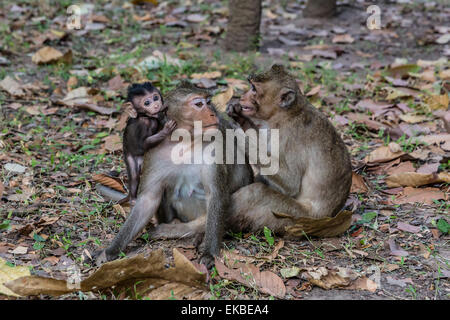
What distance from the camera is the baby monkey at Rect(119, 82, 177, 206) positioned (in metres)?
4.26

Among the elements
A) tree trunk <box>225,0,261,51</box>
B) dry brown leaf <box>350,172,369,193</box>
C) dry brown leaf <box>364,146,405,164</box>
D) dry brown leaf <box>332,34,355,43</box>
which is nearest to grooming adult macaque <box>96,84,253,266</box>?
dry brown leaf <box>350,172,369,193</box>

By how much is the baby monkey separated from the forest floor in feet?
1.24

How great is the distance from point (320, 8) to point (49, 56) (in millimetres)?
4567

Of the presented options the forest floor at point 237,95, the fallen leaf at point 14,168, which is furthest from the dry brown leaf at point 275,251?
the fallen leaf at point 14,168

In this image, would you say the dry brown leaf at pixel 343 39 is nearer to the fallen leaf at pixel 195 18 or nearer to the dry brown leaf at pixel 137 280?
the fallen leaf at pixel 195 18

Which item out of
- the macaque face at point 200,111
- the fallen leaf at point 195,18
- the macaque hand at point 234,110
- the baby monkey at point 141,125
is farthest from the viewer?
the fallen leaf at point 195,18

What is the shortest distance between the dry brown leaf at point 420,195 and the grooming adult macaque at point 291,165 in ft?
2.33

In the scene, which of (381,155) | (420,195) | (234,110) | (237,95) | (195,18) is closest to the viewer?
(234,110)

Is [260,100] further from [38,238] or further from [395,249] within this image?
[38,238]

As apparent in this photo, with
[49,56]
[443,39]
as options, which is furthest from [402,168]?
[49,56]

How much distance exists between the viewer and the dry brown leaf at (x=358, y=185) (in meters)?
5.11

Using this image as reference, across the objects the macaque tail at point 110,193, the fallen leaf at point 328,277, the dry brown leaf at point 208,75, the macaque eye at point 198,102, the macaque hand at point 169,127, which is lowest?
the macaque tail at point 110,193

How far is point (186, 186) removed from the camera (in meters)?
4.38

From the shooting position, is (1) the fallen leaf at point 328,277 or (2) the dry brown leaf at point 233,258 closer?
(1) the fallen leaf at point 328,277
